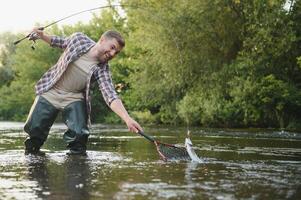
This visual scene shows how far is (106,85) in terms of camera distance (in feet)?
25.3

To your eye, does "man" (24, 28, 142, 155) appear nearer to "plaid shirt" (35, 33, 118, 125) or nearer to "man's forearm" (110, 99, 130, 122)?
"plaid shirt" (35, 33, 118, 125)

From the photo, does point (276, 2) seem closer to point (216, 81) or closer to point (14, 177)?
point (216, 81)

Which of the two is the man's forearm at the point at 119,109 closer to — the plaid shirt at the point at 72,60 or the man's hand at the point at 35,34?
the plaid shirt at the point at 72,60

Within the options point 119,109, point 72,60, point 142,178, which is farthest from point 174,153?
point 142,178

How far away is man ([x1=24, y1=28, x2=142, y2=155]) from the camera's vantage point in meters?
8.04

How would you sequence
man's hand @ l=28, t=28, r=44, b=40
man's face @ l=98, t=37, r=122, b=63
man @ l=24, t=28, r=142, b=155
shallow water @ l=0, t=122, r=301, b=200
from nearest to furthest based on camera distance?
shallow water @ l=0, t=122, r=301, b=200
man's face @ l=98, t=37, r=122, b=63
man @ l=24, t=28, r=142, b=155
man's hand @ l=28, t=28, r=44, b=40

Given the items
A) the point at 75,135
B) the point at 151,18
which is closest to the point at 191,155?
the point at 75,135

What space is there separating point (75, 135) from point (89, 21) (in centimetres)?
5610

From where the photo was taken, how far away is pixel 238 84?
28.1 metres

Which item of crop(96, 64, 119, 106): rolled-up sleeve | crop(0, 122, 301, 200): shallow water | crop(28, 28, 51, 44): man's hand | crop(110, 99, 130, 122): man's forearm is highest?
crop(28, 28, 51, 44): man's hand

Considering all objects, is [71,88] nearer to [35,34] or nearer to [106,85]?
[106,85]

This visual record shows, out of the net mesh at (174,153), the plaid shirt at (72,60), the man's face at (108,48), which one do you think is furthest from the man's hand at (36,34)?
the net mesh at (174,153)

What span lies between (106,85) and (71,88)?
750 mm

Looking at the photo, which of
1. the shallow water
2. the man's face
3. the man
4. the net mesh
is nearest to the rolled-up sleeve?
the man
